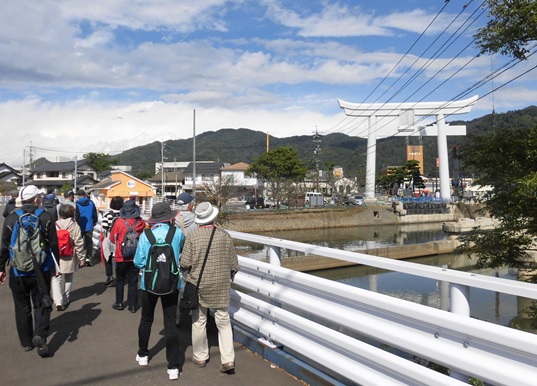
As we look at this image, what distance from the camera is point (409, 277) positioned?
66.2ft

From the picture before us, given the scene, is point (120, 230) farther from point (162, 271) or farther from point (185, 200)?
point (162, 271)

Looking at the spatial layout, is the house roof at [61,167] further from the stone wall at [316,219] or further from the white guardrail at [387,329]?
the white guardrail at [387,329]

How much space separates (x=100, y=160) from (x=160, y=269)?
94.9 metres

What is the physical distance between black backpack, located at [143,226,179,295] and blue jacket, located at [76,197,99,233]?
4569 millimetres

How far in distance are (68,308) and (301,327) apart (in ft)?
11.7

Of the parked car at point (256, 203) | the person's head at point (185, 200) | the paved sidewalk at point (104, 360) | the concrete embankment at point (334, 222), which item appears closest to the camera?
the paved sidewalk at point (104, 360)

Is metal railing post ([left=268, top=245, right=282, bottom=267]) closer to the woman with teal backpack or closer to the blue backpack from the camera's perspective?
the woman with teal backpack

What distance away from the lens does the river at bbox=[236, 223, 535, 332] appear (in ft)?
49.5

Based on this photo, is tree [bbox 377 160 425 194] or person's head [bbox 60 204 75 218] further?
tree [bbox 377 160 425 194]

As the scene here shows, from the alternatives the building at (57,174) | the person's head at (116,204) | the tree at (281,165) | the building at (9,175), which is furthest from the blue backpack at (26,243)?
the building at (9,175)

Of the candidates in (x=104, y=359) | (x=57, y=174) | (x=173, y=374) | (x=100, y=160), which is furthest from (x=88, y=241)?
(x=100, y=160)

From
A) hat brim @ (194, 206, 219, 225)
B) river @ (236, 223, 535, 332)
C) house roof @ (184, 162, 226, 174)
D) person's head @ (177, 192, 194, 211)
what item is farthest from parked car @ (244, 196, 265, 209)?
hat brim @ (194, 206, 219, 225)

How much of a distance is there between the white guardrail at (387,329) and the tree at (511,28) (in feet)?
18.2

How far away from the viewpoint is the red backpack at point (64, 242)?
18.7 ft
